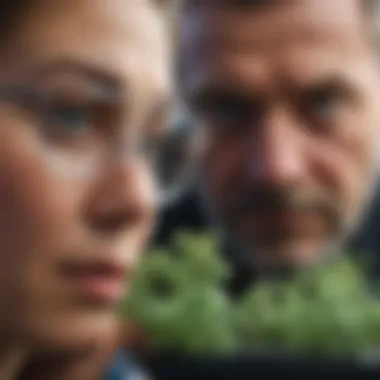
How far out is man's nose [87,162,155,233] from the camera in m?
0.58

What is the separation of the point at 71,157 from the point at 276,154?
21 centimetres

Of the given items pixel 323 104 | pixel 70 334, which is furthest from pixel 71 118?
pixel 323 104

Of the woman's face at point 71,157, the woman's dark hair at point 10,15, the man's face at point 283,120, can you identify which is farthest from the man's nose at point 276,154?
the woman's dark hair at point 10,15

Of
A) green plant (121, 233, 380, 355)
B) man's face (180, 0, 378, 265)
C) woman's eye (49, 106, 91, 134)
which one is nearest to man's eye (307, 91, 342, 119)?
man's face (180, 0, 378, 265)

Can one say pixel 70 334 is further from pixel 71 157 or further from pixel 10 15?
pixel 10 15

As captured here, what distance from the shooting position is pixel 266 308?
71 cm

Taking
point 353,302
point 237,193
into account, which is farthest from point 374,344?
point 237,193

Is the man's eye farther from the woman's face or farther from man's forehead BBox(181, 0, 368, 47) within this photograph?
the woman's face

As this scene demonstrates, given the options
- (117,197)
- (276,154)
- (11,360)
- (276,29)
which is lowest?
(11,360)

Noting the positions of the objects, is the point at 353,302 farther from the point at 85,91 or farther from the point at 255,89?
the point at 85,91

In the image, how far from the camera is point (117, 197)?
0.58 metres

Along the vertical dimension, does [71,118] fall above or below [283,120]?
below

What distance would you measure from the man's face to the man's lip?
141mm

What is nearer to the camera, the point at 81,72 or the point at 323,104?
the point at 81,72
